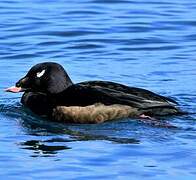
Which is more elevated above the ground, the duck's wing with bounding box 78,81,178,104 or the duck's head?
the duck's head

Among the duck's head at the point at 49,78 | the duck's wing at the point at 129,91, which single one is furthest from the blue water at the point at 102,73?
the duck's head at the point at 49,78

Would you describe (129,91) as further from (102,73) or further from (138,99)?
(102,73)

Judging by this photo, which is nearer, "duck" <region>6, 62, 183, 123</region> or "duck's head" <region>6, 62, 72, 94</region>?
"duck" <region>6, 62, 183, 123</region>

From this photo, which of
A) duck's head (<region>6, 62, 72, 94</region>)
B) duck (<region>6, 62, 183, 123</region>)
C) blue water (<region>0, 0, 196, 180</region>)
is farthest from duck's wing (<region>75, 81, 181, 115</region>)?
duck's head (<region>6, 62, 72, 94</region>)

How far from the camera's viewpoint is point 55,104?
13.9 metres

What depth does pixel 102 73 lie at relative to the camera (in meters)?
16.5

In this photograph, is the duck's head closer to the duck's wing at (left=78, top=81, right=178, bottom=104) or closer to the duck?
the duck

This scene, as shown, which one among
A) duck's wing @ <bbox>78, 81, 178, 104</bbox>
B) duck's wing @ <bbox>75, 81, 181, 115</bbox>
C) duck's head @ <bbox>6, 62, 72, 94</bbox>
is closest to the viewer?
duck's wing @ <bbox>75, 81, 181, 115</bbox>

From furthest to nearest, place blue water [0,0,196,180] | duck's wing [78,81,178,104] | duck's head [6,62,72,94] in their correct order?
1. duck's head [6,62,72,94]
2. duck's wing [78,81,178,104]
3. blue water [0,0,196,180]

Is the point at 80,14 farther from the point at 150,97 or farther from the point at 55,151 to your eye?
the point at 55,151

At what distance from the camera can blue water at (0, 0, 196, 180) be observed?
1134 cm

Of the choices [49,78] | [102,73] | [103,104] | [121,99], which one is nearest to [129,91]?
[121,99]

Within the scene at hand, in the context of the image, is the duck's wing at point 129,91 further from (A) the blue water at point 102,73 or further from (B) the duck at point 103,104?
(A) the blue water at point 102,73

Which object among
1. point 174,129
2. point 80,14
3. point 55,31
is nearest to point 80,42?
point 55,31
